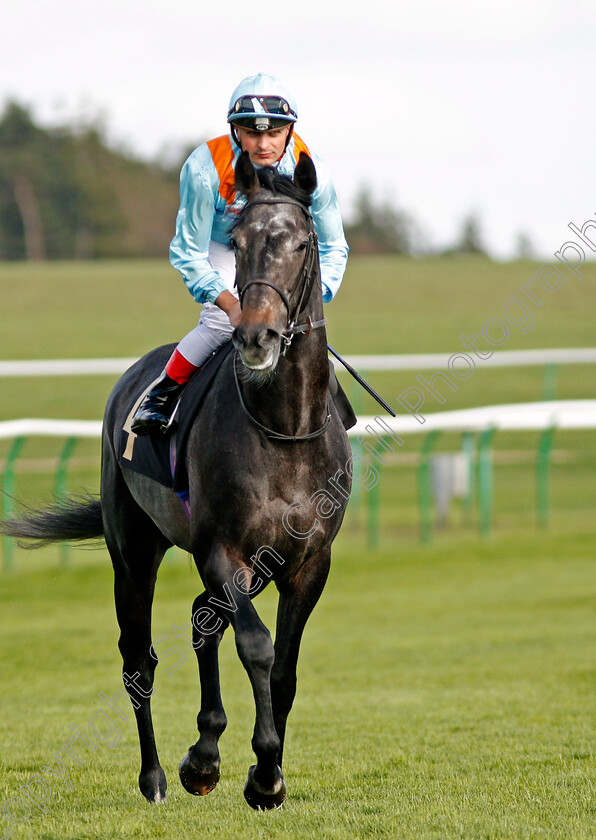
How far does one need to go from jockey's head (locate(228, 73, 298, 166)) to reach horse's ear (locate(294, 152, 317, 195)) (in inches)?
10.4

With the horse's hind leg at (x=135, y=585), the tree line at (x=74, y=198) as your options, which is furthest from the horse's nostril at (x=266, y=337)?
the tree line at (x=74, y=198)

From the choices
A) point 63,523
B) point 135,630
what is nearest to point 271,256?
point 135,630

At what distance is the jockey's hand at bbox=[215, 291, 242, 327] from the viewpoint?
3.80 m

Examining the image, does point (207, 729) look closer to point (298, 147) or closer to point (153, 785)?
point (153, 785)

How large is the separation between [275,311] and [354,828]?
1.60m

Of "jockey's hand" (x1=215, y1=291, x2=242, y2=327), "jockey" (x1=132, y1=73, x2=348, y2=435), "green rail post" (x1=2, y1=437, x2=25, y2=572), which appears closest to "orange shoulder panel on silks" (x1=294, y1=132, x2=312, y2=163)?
"jockey" (x1=132, y1=73, x2=348, y2=435)

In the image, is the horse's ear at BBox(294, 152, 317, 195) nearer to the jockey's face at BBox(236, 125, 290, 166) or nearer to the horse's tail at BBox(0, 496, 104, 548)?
the jockey's face at BBox(236, 125, 290, 166)

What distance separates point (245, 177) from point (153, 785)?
89.0 inches

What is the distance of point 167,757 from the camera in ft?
16.6

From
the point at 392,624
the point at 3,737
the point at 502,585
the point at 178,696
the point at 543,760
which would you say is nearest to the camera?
the point at 543,760

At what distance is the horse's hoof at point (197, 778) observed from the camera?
4047 mm

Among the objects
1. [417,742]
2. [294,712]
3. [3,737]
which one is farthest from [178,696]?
[417,742]

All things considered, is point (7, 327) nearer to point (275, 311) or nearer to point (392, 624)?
point (392, 624)

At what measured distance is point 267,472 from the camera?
3789 mm
